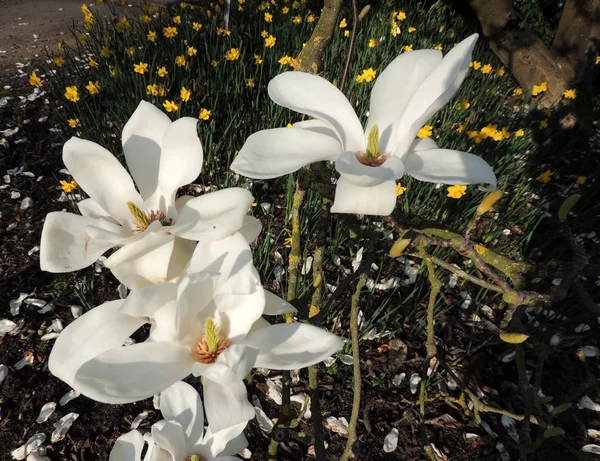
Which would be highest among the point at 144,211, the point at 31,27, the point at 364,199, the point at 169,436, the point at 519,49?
the point at 364,199

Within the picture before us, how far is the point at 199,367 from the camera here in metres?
0.51

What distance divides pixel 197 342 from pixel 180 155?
0.26m

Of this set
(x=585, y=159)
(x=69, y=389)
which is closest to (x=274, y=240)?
(x=69, y=389)

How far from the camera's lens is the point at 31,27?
5.07 metres

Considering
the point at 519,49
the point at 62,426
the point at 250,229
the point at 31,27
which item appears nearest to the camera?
the point at 250,229

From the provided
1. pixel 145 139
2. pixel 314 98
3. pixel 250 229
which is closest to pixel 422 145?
pixel 314 98

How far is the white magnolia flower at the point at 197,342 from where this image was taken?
480 mm

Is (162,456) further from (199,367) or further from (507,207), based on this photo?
(507,207)

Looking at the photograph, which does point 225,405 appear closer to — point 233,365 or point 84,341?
point 233,365

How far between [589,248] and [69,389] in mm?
2811

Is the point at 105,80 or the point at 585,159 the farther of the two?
the point at 585,159

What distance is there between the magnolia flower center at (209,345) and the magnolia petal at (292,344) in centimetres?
4

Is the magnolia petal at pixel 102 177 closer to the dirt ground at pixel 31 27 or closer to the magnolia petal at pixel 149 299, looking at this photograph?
the magnolia petal at pixel 149 299

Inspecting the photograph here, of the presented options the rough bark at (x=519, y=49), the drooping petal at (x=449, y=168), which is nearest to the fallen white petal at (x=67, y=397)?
the drooping petal at (x=449, y=168)
